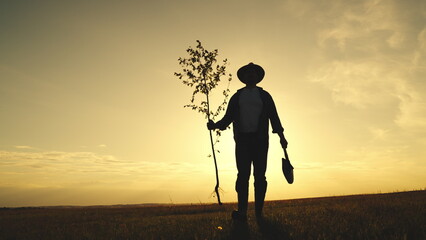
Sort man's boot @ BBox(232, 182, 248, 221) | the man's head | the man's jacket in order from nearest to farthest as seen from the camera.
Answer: man's boot @ BBox(232, 182, 248, 221) → the man's jacket → the man's head

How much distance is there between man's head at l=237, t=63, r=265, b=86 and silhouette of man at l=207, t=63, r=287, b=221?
2cm

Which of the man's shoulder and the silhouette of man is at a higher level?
the man's shoulder

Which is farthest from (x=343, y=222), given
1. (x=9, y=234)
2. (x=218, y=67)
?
(x=218, y=67)

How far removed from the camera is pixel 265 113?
723 cm

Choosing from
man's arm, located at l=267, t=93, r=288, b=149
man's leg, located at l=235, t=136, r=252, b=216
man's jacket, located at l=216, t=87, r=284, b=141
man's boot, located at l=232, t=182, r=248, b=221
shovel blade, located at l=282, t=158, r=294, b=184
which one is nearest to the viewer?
man's boot, located at l=232, t=182, r=248, b=221

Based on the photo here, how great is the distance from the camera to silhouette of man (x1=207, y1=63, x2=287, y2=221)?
22.4ft

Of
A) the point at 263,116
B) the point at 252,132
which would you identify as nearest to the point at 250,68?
the point at 263,116

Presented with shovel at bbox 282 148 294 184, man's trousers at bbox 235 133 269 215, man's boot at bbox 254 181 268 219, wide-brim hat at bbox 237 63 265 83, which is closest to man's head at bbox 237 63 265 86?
Answer: wide-brim hat at bbox 237 63 265 83

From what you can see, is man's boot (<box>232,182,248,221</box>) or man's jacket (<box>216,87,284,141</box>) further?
man's jacket (<box>216,87,284,141</box>)

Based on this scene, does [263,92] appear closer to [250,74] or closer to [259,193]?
[250,74]

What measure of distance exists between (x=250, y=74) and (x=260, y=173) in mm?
2354

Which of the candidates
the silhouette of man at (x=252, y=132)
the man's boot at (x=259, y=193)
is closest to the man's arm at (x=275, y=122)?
the silhouette of man at (x=252, y=132)

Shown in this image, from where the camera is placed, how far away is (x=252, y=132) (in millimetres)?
6953

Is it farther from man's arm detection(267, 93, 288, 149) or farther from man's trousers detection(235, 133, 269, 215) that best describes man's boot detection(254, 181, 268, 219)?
man's arm detection(267, 93, 288, 149)
